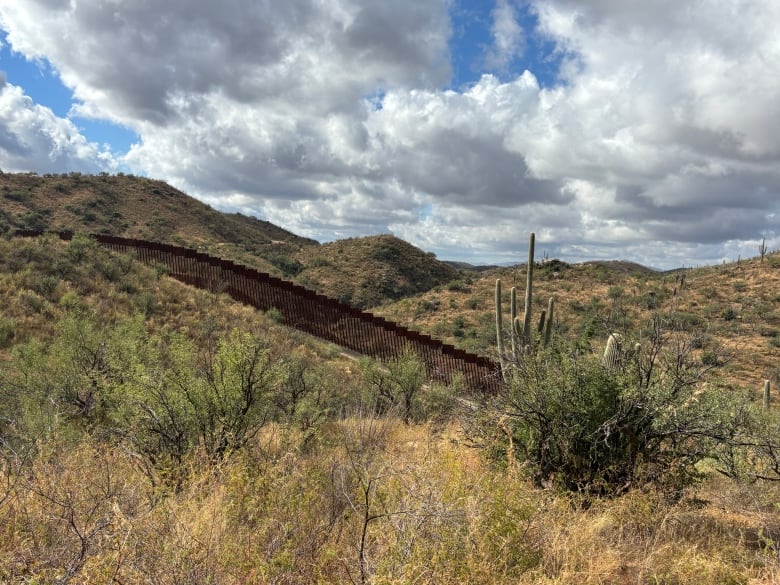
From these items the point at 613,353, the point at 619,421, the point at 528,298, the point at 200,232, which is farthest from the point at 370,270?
the point at 619,421

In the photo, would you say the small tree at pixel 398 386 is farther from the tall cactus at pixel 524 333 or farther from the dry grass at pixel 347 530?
the dry grass at pixel 347 530

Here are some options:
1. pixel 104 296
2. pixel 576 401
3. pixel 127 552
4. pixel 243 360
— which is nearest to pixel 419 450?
pixel 576 401

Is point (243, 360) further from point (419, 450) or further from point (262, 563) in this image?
point (262, 563)

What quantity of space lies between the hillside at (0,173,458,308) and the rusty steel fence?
18867mm

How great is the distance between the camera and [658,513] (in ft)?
18.2

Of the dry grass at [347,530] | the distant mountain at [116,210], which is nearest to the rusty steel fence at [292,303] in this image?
the dry grass at [347,530]

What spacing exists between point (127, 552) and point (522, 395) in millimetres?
5076

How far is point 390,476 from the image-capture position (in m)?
5.24

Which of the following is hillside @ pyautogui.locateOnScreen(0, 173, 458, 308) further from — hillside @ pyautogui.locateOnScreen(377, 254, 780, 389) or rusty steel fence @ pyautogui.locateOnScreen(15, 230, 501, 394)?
rusty steel fence @ pyautogui.locateOnScreen(15, 230, 501, 394)

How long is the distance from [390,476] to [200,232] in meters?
59.8

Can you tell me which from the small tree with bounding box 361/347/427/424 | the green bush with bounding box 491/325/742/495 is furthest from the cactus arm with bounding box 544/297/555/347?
the small tree with bounding box 361/347/427/424

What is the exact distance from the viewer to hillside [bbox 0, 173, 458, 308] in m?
48.7

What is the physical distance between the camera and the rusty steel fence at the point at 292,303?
72.7 ft

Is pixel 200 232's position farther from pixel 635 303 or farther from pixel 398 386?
pixel 398 386
